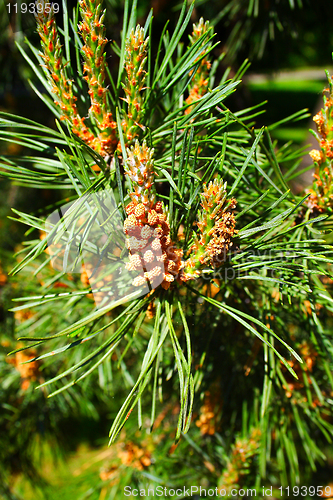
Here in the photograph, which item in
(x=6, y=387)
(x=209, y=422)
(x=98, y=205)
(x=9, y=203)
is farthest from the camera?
(x=9, y=203)

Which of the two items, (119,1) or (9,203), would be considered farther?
(9,203)

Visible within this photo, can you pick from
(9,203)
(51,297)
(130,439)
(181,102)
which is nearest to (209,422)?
(130,439)

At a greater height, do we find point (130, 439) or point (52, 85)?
point (52, 85)

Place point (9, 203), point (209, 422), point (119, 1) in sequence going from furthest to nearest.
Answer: point (9, 203), point (119, 1), point (209, 422)

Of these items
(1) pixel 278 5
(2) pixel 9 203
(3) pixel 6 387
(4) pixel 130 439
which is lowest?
(4) pixel 130 439

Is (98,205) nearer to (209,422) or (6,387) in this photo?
(209,422)

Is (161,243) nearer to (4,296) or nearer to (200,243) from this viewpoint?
(200,243)
